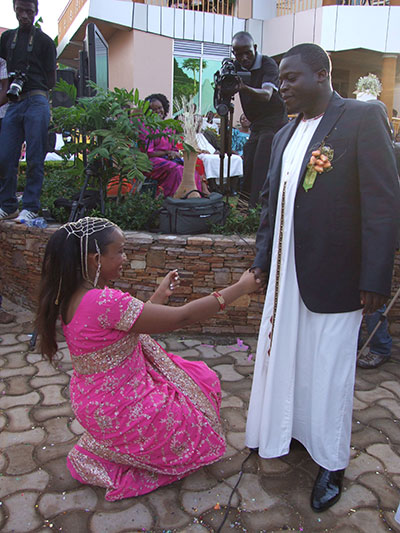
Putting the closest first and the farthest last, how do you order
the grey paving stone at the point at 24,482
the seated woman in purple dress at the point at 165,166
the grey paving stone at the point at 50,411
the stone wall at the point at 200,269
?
the grey paving stone at the point at 24,482 → the grey paving stone at the point at 50,411 → the stone wall at the point at 200,269 → the seated woman in purple dress at the point at 165,166

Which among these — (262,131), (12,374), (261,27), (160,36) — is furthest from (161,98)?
(261,27)

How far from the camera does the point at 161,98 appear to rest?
683 centimetres

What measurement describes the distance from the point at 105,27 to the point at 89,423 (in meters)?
14.0

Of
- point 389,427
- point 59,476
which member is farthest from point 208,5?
point 59,476

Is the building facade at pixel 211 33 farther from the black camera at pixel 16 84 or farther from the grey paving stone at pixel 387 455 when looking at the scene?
the grey paving stone at pixel 387 455

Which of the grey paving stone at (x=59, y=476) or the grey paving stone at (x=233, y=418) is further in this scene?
the grey paving stone at (x=233, y=418)

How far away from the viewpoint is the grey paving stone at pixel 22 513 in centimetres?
196

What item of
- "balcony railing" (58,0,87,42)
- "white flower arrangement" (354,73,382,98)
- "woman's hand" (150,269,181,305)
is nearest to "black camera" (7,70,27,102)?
"woman's hand" (150,269,181,305)

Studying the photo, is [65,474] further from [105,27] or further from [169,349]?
[105,27]

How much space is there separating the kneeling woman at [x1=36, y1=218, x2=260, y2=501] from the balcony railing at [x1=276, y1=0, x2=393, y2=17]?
1400 centimetres

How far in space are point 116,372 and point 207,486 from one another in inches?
28.4

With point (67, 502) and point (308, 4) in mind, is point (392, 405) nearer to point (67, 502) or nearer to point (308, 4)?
point (67, 502)

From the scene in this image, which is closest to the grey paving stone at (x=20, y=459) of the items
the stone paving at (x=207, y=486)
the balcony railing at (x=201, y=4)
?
the stone paving at (x=207, y=486)

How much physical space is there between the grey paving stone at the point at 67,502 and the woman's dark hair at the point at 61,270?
2.63 ft
